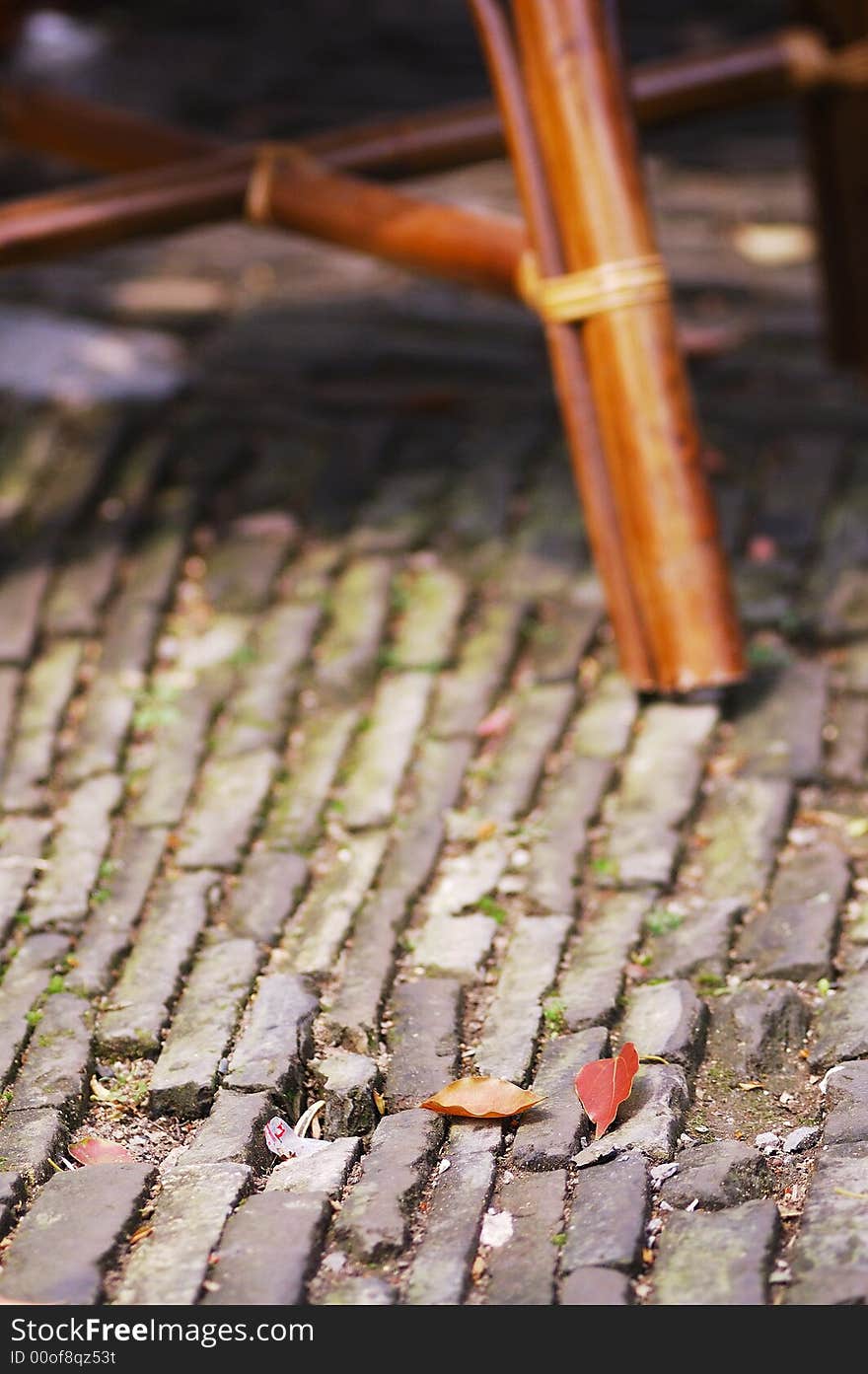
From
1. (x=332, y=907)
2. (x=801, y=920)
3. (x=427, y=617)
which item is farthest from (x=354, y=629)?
(x=801, y=920)

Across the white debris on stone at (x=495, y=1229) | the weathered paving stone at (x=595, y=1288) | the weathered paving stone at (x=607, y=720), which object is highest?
the weathered paving stone at (x=595, y=1288)

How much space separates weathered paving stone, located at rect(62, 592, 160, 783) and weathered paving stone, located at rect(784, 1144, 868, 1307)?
5.17 feet

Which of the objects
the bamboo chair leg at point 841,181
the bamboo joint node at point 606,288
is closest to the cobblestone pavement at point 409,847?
the bamboo chair leg at point 841,181

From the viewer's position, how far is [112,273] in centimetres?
525

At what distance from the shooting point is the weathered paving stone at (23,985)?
237 cm

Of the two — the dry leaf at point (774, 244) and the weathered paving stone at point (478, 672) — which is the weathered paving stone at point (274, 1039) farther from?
the dry leaf at point (774, 244)

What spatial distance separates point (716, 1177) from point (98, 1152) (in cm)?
83

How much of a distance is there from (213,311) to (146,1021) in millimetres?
2997

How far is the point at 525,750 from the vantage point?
3086 mm


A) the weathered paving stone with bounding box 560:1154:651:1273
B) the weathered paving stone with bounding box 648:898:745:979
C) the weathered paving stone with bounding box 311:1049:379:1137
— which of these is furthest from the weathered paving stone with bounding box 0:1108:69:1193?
the weathered paving stone with bounding box 648:898:745:979

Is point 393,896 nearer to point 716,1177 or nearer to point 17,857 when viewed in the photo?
point 17,857

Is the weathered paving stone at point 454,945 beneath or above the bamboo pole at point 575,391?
beneath

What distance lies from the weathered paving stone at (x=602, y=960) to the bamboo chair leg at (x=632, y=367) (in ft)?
1.88
